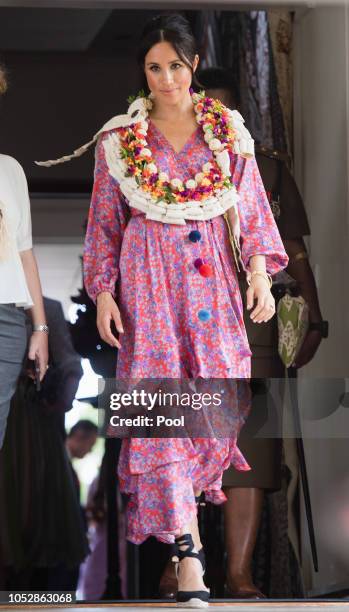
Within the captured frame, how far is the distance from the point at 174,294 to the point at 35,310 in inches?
19.8

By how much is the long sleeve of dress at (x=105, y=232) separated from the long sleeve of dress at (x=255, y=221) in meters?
0.38

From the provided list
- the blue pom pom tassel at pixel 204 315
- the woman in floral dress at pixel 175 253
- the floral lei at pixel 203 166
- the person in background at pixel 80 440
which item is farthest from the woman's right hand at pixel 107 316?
the person in background at pixel 80 440

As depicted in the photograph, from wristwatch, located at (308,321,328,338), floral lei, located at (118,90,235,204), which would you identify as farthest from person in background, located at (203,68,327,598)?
floral lei, located at (118,90,235,204)

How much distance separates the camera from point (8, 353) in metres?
4.53

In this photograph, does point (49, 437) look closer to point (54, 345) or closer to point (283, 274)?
point (54, 345)

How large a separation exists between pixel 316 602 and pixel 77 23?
2.16 m

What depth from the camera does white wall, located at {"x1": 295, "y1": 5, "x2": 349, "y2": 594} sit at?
4.90 m

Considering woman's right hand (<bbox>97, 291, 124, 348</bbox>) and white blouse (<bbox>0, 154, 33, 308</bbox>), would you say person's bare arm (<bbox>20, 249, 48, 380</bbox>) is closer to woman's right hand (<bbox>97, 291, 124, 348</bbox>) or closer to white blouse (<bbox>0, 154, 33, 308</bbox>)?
white blouse (<bbox>0, 154, 33, 308</bbox>)

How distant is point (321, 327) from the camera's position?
4.92 metres

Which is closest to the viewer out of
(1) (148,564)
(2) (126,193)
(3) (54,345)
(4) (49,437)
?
(2) (126,193)

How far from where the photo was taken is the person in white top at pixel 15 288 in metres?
4.53

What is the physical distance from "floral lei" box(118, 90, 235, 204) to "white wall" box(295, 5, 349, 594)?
57cm

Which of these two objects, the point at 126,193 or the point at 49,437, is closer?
the point at 126,193

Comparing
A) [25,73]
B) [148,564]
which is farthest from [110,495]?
[25,73]
